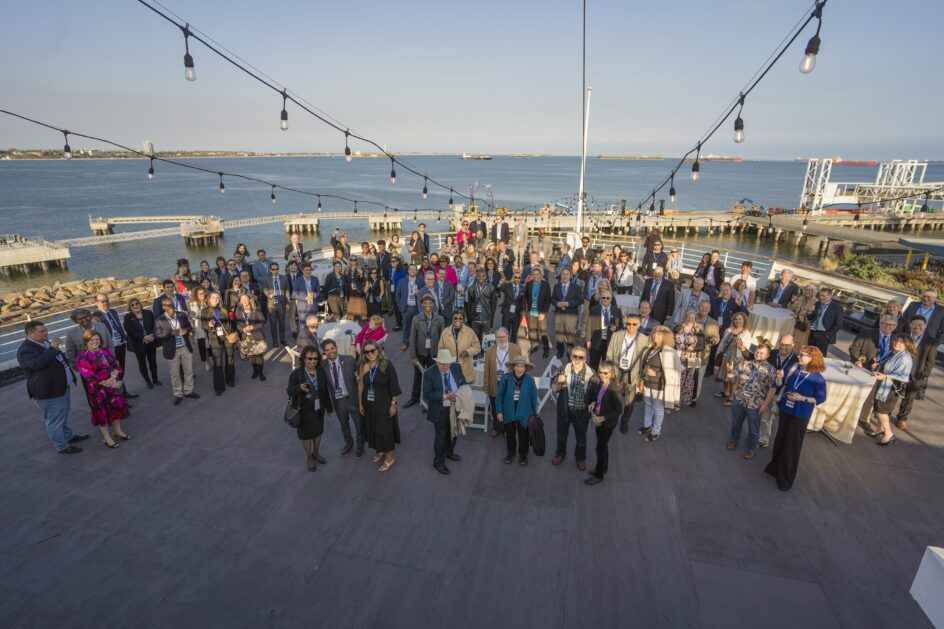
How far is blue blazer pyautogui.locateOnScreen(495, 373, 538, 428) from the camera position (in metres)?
4.86

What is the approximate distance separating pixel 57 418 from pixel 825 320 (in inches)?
409

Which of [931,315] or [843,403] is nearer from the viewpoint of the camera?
[843,403]

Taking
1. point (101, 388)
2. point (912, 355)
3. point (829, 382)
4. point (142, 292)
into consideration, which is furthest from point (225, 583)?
point (142, 292)

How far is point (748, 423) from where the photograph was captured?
5.23 metres

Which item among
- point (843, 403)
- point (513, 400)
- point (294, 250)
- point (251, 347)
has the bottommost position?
point (843, 403)

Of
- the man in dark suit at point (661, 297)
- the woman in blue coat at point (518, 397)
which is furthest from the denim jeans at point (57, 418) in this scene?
the man in dark suit at point (661, 297)

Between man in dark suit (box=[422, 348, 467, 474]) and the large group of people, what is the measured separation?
16mm

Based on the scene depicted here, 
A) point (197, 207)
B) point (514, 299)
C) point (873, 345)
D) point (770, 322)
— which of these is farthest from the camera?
point (197, 207)

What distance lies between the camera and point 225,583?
370 cm

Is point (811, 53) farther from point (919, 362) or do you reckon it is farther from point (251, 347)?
point (251, 347)

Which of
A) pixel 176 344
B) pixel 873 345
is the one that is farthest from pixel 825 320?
pixel 176 344

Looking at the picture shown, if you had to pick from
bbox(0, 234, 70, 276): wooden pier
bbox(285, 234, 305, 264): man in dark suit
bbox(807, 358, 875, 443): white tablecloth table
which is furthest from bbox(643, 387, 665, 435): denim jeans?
bbox(0, 234, 70, 276): wooden pier

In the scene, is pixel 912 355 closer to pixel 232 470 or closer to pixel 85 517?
pixel 232 470

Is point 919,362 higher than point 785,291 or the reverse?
the reverse
